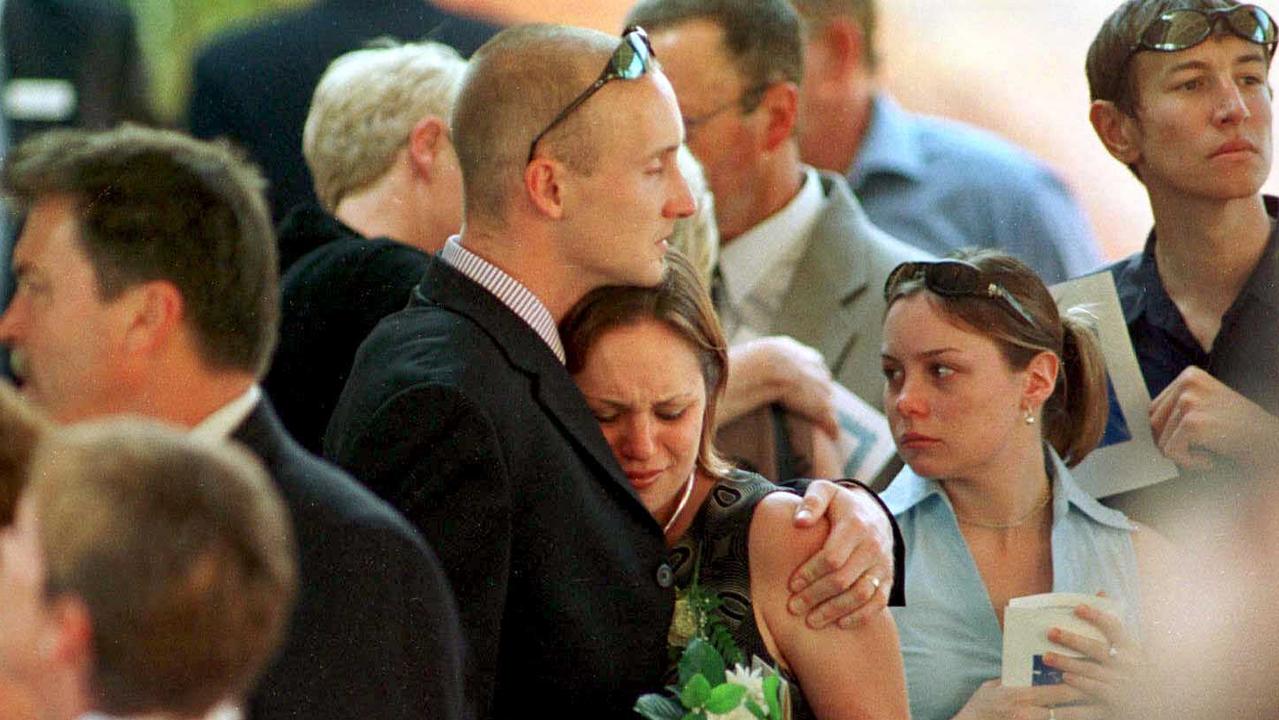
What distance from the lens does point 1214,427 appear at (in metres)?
2.51

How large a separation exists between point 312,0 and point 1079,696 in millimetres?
1587

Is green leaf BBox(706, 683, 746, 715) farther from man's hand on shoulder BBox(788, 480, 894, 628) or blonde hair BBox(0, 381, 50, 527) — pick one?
blonde hair BBox(0, 381, 50, 527)

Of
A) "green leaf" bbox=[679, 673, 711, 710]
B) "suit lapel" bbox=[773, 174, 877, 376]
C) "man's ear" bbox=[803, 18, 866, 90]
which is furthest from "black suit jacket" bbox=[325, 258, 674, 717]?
"man's ear" bbox=[803, 18, 866, 90]

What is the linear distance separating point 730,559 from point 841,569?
0.43 feet

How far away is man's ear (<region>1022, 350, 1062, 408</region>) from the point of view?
2406mm

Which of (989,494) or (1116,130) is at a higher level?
(1116,130)

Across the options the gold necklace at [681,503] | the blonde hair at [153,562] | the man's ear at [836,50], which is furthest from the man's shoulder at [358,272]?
the man's ear at [836,50]

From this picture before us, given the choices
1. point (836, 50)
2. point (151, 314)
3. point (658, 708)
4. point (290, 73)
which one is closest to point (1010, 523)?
point (658, 708)

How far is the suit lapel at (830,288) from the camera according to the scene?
312 cm

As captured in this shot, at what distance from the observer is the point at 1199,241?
251cm

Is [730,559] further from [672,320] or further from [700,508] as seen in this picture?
[672,320]

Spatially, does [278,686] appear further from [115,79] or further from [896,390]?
[115,79]

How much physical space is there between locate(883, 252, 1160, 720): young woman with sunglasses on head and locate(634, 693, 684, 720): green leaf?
0.48 metres

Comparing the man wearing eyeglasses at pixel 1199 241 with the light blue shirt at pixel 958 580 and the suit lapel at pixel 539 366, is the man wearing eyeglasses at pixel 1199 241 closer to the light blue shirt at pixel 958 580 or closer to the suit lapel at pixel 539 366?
the light blue shirt at pixel 958 580
